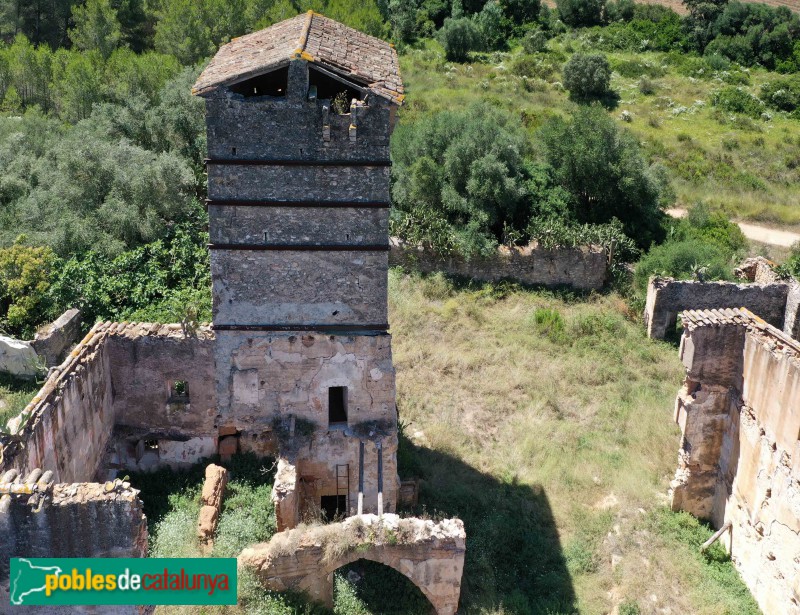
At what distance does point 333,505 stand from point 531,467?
4593mm

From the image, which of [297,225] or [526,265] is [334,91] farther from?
[526,265]

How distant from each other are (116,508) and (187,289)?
9464mm

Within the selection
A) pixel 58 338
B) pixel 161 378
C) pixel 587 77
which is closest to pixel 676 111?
pixel 587 77

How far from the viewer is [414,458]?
15.6 metres

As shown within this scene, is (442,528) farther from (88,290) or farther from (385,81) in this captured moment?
(88,290)

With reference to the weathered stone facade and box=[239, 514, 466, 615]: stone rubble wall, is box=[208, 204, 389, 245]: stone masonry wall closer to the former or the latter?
box=[239, 514, 466, 615]: stone rubble wall

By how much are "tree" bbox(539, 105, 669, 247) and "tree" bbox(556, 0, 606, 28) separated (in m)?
30.3

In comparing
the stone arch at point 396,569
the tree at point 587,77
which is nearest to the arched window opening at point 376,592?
the stone arch at point 396,569

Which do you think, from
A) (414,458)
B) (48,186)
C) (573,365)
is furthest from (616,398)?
(48,186)

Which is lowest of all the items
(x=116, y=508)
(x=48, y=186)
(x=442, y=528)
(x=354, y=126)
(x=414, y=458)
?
(x=414, y=458)

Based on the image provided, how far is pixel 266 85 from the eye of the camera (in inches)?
492

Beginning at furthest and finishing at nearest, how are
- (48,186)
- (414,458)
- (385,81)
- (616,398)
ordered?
(48,186), (616,398), (414,458), (385,81)

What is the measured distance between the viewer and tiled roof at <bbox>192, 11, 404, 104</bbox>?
11.0 m

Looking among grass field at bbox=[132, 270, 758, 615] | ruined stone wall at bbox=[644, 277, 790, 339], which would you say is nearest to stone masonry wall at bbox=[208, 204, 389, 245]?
grass field at bbox=[132, 270, 758, 615]
